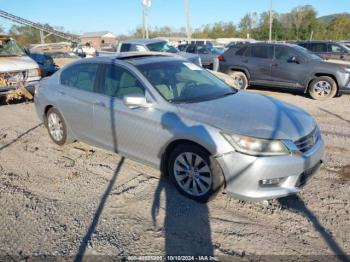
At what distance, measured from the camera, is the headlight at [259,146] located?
3592 mm

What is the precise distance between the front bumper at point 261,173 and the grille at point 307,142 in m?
0.06

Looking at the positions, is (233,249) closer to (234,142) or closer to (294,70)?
(234,142)

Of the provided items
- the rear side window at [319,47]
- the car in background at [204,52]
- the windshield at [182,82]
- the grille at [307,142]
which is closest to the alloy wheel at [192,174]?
the windshield at [182,82]

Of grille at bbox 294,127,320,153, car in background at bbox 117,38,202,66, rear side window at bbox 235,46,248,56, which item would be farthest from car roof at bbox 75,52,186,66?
car in background at bbox 117,38,202,66

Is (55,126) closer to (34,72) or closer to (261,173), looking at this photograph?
(261,173)

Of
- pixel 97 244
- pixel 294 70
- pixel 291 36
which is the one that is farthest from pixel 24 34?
pixel 97 244

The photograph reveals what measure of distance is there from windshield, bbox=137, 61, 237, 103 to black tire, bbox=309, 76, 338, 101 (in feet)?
20.5

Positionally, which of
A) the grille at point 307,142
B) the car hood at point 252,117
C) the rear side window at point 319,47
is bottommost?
the grille at point 307,142

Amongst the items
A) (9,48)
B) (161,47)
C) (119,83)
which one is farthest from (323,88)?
(9,48)

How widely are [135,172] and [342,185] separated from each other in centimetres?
269

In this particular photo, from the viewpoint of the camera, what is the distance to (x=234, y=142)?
3652 mm

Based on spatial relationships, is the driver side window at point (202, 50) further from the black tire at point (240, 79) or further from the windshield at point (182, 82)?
the windshield at point (182, 82)

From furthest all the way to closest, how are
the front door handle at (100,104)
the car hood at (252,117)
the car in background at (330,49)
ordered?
the car in background at (330,49) < the front door handle at (100,104) < the car hood at (252,117)

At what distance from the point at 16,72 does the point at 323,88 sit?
8.62 m
